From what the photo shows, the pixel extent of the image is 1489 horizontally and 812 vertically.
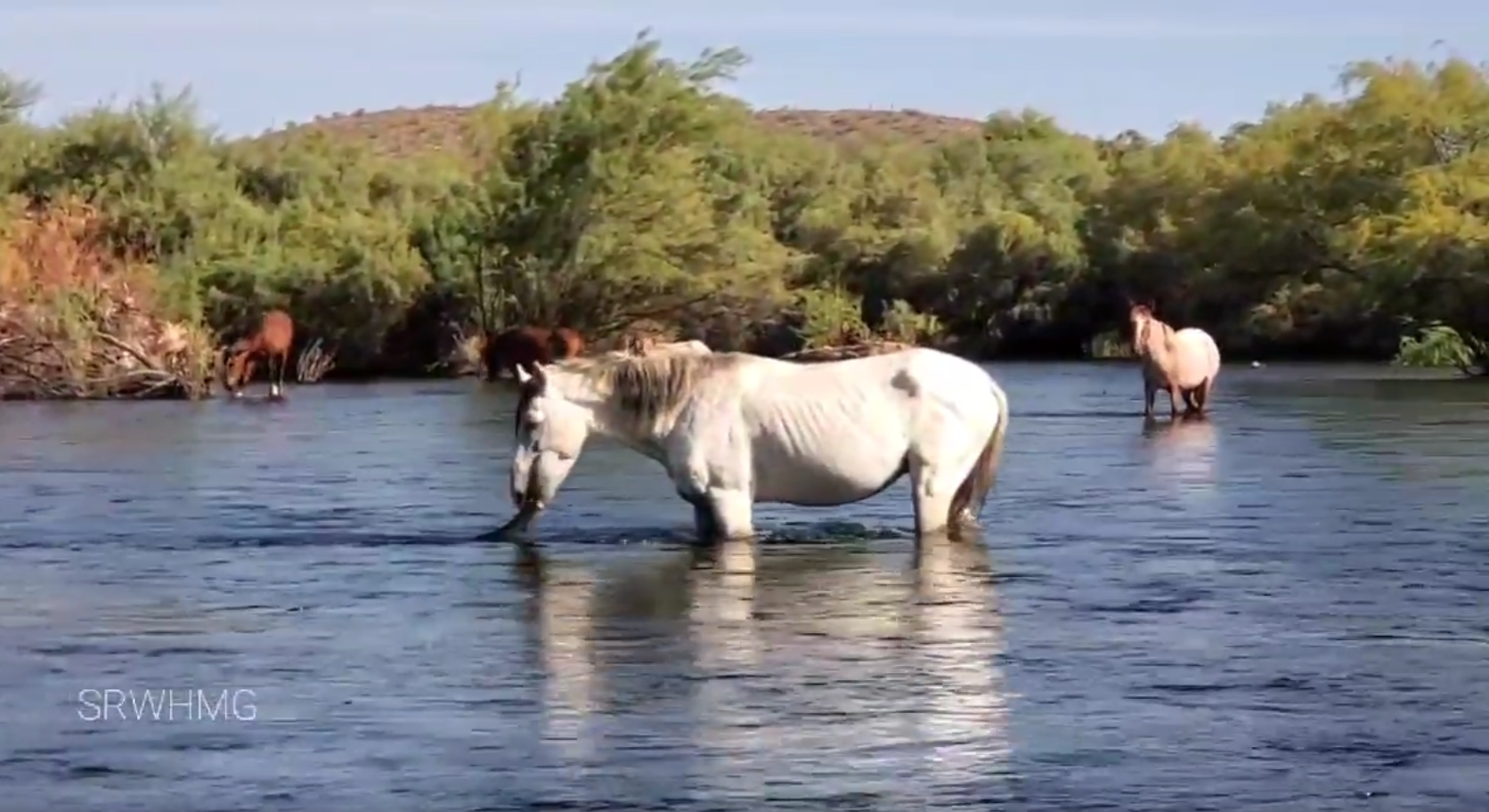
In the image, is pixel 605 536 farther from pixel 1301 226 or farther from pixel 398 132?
pixel 398 132

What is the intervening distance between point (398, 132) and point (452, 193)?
7829 cm

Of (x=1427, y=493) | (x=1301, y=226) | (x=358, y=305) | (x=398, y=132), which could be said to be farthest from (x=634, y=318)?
(x=398, y=132)

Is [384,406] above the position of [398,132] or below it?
below

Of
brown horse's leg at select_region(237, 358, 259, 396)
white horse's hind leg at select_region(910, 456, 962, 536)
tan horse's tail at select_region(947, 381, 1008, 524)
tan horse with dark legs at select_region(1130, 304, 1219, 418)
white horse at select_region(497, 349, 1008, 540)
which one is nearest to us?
white horse at select_region(497, 349, 1008, 540)

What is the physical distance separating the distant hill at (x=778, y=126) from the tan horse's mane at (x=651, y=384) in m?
106

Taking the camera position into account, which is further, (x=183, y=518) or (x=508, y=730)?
(x=183, y=518)

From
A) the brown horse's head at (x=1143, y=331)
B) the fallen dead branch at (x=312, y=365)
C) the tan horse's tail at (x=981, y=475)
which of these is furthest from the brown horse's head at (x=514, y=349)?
the tan horse's tail at (x=981, y=475)

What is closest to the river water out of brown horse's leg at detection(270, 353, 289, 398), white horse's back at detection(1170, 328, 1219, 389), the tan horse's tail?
the tan horse's tail

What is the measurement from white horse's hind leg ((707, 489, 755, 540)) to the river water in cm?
22

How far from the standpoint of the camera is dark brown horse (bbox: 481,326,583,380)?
124ft

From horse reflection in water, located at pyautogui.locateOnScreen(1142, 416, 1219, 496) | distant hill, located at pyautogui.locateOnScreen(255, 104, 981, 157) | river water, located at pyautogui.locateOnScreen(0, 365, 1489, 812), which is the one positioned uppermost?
distant hill, located at pyautogui.locateOnScreen(255, 104, 981, 157)

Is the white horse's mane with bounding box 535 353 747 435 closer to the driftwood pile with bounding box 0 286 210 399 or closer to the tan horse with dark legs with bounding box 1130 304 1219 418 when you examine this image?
the tan horse with dark legs with bounding box 1130 304 1219 418

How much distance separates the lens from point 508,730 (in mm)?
8734

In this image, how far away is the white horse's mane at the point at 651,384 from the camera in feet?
45.6
